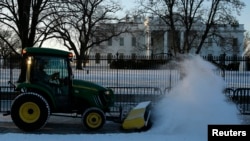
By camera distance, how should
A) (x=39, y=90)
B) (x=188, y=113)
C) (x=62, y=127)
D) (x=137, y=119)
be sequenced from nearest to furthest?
(x=137, y=119) < (x=188, y=113) < (x=39, y=90) < (x=62, y=127)

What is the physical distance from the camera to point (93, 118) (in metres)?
12.4

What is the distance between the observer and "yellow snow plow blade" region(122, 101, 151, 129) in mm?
11852

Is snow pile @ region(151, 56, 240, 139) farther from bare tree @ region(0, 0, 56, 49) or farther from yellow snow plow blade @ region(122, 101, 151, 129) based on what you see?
bare tree @ region(0, 0, 56, 49)

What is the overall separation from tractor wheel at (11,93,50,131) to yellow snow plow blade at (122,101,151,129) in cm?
223

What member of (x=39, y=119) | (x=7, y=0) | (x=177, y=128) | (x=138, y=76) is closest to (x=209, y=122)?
(x=177, y=128)

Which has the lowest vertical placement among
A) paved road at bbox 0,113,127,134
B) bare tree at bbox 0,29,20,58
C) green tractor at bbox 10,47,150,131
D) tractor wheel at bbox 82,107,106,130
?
paved road at bbox 0,113,127,134

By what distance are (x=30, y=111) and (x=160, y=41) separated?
4119 centimetres

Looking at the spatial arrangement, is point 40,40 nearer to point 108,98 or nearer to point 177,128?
point 108,98

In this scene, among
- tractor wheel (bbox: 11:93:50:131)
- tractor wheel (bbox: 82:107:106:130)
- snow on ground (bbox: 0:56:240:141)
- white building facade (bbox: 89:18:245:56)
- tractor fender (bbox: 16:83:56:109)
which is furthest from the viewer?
white building facade (bbox: 89:18:245:56)

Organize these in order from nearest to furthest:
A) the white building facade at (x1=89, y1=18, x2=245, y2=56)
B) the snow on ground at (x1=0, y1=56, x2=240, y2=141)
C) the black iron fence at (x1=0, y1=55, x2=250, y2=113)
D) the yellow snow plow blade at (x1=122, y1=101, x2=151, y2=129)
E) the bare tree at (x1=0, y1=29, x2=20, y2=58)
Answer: the snow on ground at (x1=0, y1=56, x2=240, y2=141), the yellow snow plow blade at (x1=122, y1=101, x2=151, y2=129), the black iron fence at (x1=0, y1=55, x2=250, y2=113), the bare tree at (x1=0, y1=29, x2=20, y2=58), the white building facade at (x1=89, y1=18, x2=245, y2=56)

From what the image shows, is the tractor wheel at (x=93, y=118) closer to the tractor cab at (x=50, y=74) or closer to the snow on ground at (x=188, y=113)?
the tractor cab at (x=50, y=74)

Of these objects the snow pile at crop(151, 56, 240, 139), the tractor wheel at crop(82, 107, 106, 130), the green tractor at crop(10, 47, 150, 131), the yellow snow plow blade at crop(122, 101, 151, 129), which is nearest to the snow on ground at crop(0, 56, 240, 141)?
the snow pile at crop(151, 56, 240, 139)

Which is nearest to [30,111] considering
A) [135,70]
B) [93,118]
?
[93,118]

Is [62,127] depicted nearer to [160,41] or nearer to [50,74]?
[50,74]
